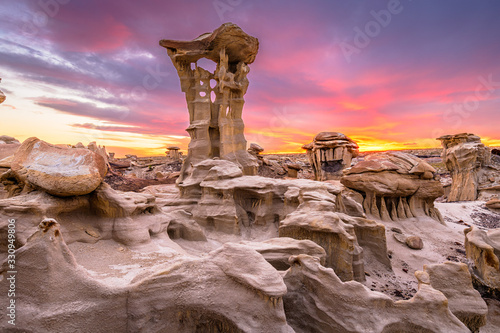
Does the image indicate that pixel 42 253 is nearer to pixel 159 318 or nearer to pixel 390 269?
pixel 159 318

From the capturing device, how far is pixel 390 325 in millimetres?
3635

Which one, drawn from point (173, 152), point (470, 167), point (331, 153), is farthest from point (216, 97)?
point (173, 152)

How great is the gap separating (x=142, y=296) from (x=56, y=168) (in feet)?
11.8

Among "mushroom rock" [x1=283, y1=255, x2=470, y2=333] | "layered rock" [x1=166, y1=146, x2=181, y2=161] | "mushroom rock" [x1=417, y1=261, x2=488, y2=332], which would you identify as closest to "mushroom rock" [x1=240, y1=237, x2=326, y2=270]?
"mushroom rock" [x1=283, y1=255, x2=470, y2=333]

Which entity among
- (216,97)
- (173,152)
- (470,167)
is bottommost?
(470,167)

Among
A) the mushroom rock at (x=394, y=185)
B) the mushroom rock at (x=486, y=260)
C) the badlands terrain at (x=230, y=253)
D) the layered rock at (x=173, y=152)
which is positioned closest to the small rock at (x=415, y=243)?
the badlands terrain at (x=230, y=253)

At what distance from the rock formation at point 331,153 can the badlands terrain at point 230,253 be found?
10.9 metres

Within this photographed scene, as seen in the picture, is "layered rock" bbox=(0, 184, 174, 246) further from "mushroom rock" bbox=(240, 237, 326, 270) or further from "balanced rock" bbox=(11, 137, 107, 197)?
"mushroom rock" bbox=(240, 237, 326, 270)

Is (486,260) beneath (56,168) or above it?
beneath

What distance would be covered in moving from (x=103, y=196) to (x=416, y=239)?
11770mm

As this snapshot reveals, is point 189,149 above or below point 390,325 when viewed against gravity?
above

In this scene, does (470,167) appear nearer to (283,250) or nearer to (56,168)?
(283,250)

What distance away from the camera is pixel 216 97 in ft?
46.4

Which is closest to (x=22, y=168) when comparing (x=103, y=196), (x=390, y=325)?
(x=103, y=196)
